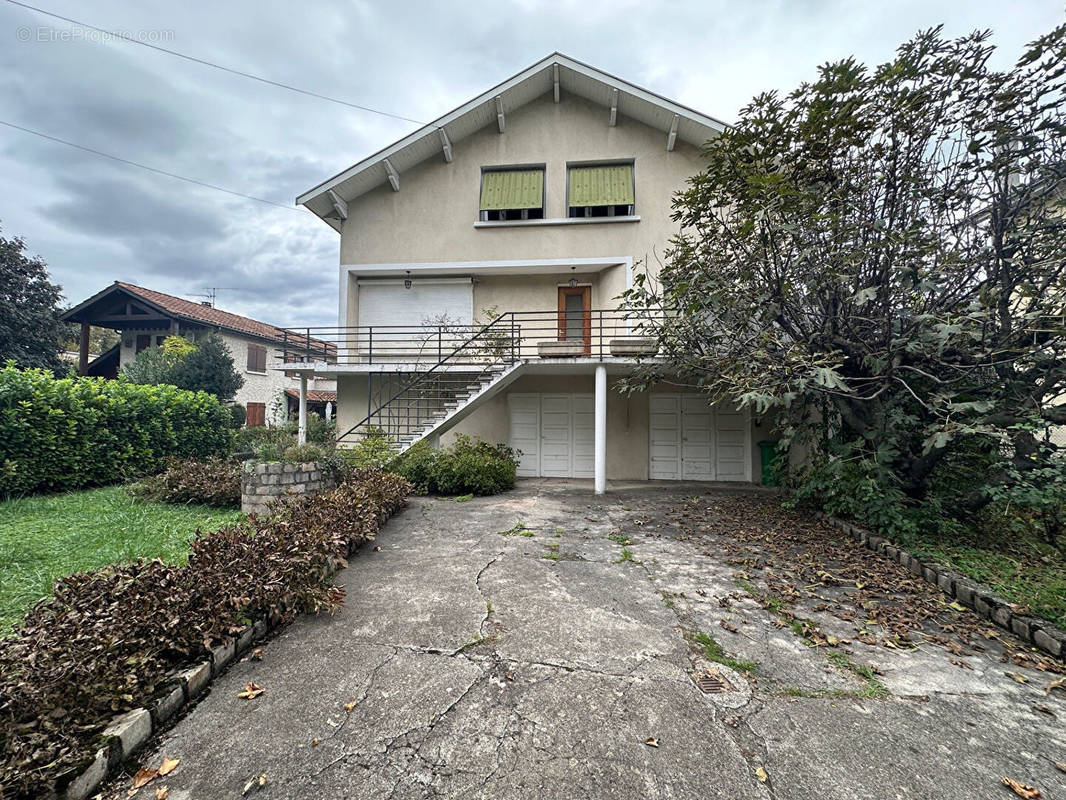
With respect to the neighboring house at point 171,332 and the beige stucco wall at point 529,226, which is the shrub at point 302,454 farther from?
the neighboring house at point 171,332

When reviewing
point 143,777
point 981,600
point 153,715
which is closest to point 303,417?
point 153,715

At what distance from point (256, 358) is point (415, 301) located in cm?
1335

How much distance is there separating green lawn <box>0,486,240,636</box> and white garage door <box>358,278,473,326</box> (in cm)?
657

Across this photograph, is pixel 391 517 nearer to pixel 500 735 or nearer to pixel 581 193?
pixel 500 735

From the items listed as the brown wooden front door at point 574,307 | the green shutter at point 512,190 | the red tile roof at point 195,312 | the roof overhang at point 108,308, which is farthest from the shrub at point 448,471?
the roof overhang at point 108,308

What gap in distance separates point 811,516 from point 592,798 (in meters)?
6.67

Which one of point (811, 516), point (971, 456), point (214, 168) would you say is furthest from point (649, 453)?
point (214, 168)

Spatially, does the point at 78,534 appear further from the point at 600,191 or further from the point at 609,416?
the point at 600,191

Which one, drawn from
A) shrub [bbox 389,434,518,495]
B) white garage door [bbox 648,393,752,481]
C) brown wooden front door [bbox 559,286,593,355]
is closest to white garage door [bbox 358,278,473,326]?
brown wooden front door [bbox 559,286,593,355]

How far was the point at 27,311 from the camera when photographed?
16125 millimetres

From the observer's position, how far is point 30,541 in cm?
495

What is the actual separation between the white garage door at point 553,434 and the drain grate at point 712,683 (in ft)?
28.7

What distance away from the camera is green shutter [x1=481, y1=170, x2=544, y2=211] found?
11.3 m

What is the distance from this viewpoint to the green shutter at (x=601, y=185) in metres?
11.0
